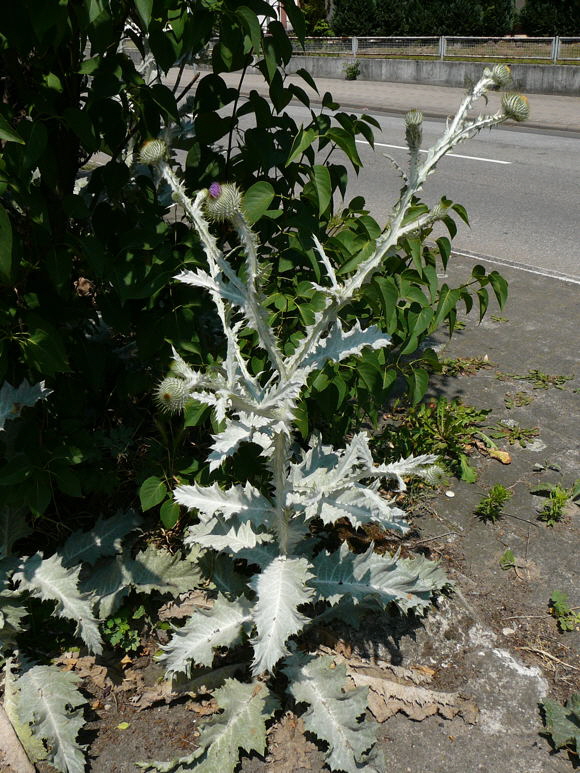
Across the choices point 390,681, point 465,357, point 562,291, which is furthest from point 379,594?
point 562,291

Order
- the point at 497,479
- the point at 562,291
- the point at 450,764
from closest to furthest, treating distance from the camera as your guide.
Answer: the point at 450,764
the point at 497,479
the point at 562,291

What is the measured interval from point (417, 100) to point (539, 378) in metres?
16.3

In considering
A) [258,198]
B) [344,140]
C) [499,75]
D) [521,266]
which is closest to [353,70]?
[521,266]

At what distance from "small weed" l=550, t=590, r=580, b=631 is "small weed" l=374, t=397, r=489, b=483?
79 centimetres

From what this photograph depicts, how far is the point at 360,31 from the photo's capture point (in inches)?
1069

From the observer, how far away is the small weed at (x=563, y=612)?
274 centimetres

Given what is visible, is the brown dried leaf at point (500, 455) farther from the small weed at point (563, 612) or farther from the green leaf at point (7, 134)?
the green leaf at point (7, 134)

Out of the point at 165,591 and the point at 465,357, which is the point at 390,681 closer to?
the point at 165,591

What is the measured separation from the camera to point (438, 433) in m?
3.83

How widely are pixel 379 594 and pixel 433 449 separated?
1244 mm

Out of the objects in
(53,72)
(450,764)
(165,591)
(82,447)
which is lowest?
(450,764)

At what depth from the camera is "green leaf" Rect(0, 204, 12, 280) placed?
74.5 inches

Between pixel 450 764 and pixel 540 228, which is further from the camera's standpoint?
pixel 540 228

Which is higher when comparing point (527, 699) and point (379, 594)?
point (379, 594)
